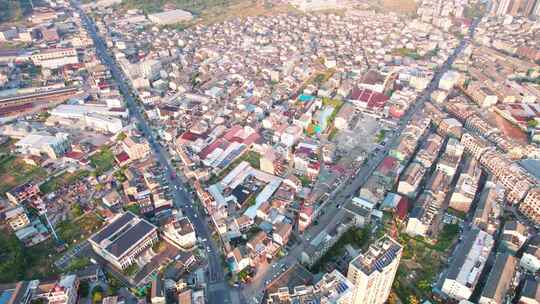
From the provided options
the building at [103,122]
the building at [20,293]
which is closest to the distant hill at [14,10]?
the building at [103,122]

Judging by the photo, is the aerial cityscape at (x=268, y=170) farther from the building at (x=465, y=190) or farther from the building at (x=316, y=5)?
the building at (x=316, y=5)

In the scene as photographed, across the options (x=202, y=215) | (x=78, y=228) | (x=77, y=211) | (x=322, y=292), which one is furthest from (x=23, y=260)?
(x=322, y=292)

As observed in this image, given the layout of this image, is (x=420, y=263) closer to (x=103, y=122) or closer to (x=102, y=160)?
(x=102, y=160)

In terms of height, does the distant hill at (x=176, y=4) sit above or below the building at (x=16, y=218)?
above

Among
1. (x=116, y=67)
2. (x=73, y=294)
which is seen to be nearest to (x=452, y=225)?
(x=73, y=294)

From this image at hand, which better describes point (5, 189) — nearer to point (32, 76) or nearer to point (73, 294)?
point (73, 294)

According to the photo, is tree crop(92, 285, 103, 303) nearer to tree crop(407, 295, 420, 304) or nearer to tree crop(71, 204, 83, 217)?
tree crop(71, 204, 83, 217)

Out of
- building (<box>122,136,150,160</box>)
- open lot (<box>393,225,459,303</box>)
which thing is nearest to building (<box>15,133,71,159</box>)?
building (<box>122,136,150,160</box>)
